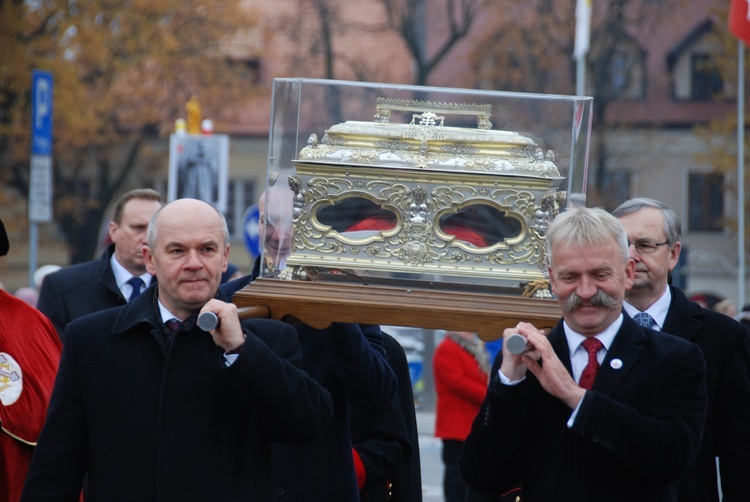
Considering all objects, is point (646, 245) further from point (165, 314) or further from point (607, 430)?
point (165, 314)

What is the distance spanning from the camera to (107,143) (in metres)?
Answer: 34.6

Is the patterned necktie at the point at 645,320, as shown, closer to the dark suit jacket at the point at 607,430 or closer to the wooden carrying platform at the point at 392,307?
the wooden carrying platform at the point at 392,307

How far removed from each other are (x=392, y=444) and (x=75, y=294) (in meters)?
2.19

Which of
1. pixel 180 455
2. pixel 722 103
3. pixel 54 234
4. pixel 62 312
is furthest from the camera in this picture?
pixel 722 103

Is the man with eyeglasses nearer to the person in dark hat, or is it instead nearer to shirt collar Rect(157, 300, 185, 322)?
shirt collar Rect(157, 300, 185, 322)

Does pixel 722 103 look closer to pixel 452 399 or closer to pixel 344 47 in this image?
pixel 344 47

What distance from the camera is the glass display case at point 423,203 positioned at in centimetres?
454

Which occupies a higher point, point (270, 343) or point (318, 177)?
point (318, 177)

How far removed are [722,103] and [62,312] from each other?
128ft

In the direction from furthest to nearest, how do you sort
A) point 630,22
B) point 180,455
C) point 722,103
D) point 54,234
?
point 722,103
point 54,234
point 630,22
point 180,455

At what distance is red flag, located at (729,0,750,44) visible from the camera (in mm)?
8039

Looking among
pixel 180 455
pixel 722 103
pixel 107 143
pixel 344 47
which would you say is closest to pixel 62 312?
pixel 180 455

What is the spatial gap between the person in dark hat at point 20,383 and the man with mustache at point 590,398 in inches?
79.0

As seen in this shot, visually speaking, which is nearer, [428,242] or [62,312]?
[428,242]
